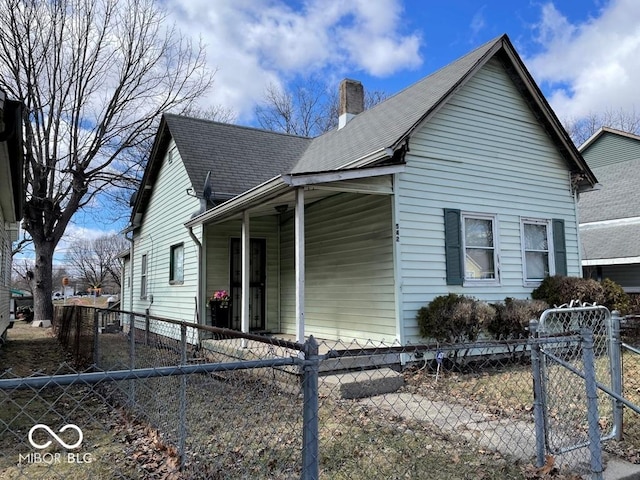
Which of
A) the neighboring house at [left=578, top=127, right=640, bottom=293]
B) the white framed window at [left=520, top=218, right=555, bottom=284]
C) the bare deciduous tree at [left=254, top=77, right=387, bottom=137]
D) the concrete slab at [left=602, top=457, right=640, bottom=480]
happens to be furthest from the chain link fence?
the bare deciduous tree at [left=254, top=77, right=387, bottom=137]

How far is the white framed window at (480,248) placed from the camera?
28.0 ft

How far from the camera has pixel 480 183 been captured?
349 inches

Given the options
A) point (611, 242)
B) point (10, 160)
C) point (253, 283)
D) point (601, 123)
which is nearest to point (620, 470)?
point (10, 160)

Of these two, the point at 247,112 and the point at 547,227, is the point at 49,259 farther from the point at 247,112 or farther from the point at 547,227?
the point at 547,227

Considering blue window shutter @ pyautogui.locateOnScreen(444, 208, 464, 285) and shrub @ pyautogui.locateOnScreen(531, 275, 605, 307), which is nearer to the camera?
blue window shutter @ pyautogui.locateOnScreen(444, 208, 464, 285)

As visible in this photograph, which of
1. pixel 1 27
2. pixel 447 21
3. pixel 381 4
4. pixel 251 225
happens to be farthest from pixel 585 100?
pixel 1 27

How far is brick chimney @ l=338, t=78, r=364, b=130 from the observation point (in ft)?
42.4

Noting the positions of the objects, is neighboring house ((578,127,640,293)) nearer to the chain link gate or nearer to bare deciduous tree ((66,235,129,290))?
the chain link gate

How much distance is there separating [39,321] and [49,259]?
2.59 m

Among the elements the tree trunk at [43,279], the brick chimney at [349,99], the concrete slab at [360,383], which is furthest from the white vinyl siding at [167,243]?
the tree trunk at [43,279]

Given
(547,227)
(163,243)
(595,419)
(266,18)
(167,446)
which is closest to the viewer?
(595,419)

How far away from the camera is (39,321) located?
19828 millimetres

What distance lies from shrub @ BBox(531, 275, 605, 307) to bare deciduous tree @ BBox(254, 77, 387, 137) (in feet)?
76.0

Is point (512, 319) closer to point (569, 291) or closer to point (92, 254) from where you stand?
point (569, 291)
